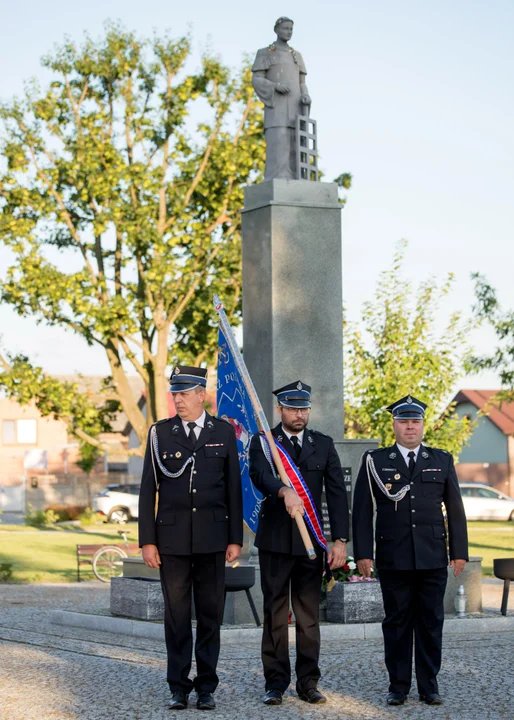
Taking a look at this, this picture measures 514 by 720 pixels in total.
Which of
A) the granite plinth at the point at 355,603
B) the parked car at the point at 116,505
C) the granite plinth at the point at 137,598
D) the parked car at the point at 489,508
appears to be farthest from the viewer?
the parked car at the point at 489,508

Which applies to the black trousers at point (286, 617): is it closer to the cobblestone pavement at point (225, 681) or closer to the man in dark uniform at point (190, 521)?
the cobblestone pavement at point (225, 681)

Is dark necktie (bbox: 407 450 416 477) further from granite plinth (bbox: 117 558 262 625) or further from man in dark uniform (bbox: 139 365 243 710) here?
granite plinth (bbox: 117 558 262 625)

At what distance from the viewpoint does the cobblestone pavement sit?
25.7 ft

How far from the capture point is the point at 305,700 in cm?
815

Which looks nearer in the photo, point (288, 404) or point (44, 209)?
point (288, 404)

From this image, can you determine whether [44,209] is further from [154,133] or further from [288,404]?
[288,404]

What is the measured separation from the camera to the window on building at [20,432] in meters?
72.9

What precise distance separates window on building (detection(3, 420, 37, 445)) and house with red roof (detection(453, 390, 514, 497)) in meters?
24.9

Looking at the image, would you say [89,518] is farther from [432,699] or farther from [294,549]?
[432,699]

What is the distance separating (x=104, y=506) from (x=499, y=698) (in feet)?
117

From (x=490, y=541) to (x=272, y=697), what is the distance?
76.1ft

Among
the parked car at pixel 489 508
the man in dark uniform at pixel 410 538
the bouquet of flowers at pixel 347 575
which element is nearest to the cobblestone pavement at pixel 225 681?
the man in dark uniform at pixel 410 538

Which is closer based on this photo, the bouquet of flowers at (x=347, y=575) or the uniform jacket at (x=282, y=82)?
the bouquet of flowers at (x=347, y=575)

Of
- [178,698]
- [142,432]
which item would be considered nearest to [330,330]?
[178,698]
